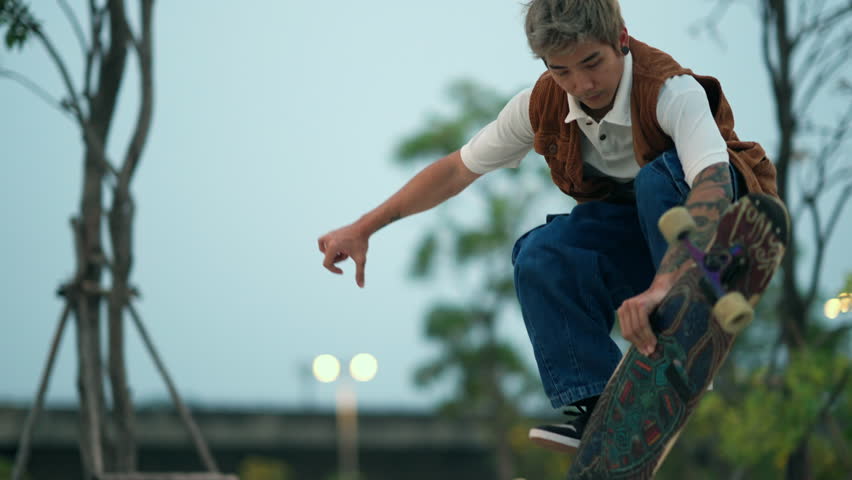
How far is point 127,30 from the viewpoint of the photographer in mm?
5102

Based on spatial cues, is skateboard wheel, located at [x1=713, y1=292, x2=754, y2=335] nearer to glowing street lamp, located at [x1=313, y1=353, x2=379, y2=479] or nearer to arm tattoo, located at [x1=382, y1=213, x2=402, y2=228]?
arm tattoo, located at [x1=382, y1=213, x2=402, y2=228]

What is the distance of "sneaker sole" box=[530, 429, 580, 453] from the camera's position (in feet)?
7.80

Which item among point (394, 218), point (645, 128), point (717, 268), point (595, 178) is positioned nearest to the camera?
point (717, 268)

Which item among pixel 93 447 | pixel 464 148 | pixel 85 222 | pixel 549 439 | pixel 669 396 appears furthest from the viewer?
pixel 85 222

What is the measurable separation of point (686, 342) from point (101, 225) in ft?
12.7

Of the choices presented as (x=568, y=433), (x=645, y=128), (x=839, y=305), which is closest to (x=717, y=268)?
(x=645, y=128)

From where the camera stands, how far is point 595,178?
2480 mm

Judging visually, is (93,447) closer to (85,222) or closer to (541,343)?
(85,222)

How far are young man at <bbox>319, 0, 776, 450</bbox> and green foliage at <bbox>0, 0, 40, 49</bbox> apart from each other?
9.68ft

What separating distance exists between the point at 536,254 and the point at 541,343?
9.3 inches

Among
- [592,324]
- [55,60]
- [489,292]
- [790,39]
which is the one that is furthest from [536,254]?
[489,292]

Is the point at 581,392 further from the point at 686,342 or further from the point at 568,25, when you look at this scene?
the point at 568,25

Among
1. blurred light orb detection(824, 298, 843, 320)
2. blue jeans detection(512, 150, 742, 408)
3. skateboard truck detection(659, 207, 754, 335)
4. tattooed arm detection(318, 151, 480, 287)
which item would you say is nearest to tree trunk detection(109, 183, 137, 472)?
tattooed arm detection(318, 151, 480, 287)

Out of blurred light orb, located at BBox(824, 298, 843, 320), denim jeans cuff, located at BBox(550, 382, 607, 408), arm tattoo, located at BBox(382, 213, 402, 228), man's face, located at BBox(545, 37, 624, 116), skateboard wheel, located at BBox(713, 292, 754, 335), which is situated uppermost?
man's face, located at BBox(545, 37, 624, 116)
